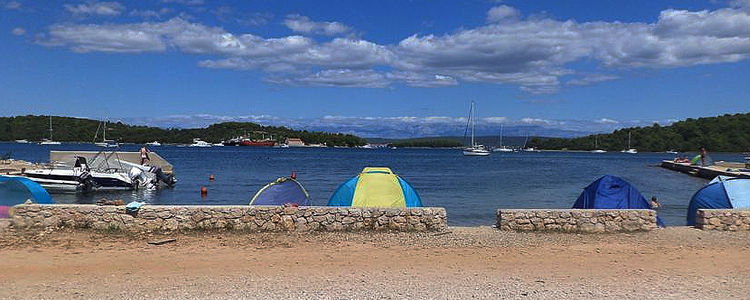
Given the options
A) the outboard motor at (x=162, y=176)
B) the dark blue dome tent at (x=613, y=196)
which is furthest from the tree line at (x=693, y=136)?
the dark blue dome tent at (x=613, y=196)

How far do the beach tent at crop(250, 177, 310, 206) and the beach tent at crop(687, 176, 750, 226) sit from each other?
9.93 m

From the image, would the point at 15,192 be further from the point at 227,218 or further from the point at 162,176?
the point at 162,176

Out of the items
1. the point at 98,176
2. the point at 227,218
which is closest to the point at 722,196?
the point at 227,218

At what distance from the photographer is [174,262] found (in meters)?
9.63

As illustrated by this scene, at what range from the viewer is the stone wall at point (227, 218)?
454 inches

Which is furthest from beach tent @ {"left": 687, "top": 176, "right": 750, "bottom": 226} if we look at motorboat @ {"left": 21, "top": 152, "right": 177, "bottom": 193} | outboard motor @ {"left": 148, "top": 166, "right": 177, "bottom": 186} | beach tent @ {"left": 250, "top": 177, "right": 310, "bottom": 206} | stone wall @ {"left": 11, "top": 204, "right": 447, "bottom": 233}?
outboard motor @ {"left": 148, "top": 166, "right": 177, "bottom": 186}

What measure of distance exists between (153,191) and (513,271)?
2674 centimetres

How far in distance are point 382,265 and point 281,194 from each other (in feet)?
25.4

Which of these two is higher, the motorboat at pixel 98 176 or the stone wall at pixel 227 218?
the stone wall at pixel 227 218

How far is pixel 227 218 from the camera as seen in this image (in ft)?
38.7

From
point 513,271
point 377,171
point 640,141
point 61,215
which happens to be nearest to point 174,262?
point 61,215

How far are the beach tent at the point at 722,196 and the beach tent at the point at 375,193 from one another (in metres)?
7.02

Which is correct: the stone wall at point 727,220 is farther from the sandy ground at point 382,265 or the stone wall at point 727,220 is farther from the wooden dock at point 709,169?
the wooden dock at point 709,169

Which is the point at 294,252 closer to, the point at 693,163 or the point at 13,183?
the point at 13,183
